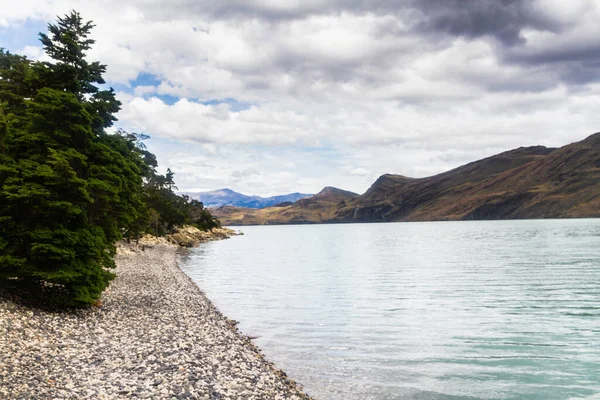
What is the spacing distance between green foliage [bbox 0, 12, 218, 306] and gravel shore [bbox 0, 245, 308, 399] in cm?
217

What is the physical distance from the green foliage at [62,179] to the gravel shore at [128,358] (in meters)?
2.17

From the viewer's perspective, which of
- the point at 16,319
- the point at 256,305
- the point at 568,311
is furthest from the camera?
the point at 256,305

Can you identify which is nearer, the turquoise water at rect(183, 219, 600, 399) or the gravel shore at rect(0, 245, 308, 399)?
the gravel shore at rect(0, 245, 308, 399)

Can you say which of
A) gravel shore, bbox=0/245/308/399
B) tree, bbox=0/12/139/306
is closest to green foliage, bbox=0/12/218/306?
tree, bbox=0/12/139/306

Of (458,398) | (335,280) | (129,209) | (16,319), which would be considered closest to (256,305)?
(129,209)

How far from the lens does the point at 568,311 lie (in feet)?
105

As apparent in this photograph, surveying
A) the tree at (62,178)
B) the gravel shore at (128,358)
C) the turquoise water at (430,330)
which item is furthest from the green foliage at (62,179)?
the turquoise water at (430,330)

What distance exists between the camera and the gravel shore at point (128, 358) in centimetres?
1366

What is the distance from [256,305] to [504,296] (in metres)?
21.8

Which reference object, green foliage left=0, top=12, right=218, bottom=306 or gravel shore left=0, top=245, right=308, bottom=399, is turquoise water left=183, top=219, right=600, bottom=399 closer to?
gravel shore left=0, top=245, right=308, bottom=399

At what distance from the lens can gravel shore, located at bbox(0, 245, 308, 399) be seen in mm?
13656

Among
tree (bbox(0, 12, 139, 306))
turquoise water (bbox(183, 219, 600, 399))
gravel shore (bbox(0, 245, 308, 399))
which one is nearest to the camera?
gravel shore (bbox(0, 245, 308, 399))

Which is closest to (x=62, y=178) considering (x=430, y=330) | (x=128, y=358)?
(x=128, y=358)

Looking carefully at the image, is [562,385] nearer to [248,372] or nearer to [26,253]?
[248,372]
